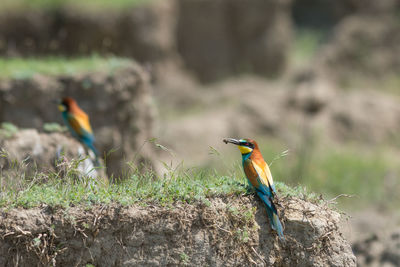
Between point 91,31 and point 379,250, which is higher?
point 91,31

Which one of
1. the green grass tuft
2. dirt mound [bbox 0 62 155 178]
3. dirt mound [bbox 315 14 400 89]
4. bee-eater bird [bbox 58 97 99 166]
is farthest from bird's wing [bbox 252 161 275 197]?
dirt mound [bbox 315 14 400 89]

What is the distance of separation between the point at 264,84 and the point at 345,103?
281 cm

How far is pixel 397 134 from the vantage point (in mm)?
13969

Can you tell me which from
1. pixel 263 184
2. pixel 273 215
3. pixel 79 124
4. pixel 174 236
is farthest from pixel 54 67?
pixel 273 215

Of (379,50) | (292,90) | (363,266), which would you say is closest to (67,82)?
(363,266)

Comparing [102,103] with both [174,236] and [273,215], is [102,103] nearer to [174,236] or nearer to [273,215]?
[174,236]

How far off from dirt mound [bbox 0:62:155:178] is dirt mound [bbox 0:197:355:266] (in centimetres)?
428

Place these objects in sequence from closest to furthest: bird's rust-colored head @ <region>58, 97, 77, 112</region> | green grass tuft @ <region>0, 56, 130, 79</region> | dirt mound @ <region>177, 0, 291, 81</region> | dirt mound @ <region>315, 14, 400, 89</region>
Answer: bird's rust-colored head @ <region>58, 97, 77, 112</region> < green grass tuft @ <region>0, 56, 130, 79</region> < dirt mound @ <region>315, 14, 400, 89</region> < dirt mound @ <region>177, 0, 291, 81</region>

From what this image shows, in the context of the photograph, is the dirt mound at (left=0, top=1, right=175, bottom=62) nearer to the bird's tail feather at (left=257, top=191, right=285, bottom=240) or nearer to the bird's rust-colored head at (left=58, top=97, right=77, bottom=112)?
the bird's rust-colored head at (left=58, top=97, right=77, bottom=112)

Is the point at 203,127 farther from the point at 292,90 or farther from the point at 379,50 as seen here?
the point at 379,50

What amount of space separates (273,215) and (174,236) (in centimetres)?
70

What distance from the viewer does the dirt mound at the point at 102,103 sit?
8.43 metres

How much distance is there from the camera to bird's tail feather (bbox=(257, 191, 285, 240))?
4.00 meters

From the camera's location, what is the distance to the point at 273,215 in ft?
13.2
